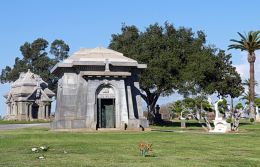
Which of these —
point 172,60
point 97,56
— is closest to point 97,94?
point 97,56

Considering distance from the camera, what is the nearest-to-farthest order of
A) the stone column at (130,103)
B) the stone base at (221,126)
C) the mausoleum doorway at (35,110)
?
1. the stone base at (221,126)
2. the stone column at (130,103)
3. the mausoleum doorway at (35,110)

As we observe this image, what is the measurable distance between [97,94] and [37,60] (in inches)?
3507

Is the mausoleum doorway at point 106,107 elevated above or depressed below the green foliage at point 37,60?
below

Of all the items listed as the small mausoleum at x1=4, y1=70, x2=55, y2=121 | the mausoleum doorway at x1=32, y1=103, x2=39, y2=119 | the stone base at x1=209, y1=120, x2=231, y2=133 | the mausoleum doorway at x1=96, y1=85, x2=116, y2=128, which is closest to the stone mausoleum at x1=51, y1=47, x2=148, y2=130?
the mausoleum doorway at x1=96, y1=85, x2=116, y2=128

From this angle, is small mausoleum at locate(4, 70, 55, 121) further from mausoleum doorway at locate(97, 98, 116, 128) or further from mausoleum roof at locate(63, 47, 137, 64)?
mausoleum doorway at locate(97, 98, 116, 128)

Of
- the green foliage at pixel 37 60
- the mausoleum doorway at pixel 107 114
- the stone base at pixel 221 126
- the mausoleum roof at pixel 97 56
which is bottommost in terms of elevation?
the stone base at pixel 221 126

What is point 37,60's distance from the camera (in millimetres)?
128625

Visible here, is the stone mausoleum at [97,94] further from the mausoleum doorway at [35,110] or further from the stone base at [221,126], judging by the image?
the mausoleum doorway at [35,110]

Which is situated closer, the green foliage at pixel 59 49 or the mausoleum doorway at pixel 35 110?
the mausoleum doorway at pixel 35 110

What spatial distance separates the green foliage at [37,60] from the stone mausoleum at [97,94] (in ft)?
265

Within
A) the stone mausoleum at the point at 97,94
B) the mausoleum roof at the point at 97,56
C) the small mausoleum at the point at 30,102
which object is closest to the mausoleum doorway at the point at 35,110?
the small mausoleum at the point at 30,102

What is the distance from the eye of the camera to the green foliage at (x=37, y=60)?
126562 millimetres

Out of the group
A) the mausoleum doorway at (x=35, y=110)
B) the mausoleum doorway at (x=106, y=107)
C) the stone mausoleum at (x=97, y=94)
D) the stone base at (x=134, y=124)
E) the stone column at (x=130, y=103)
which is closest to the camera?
the stone mausoleum at (x=97, y=94)

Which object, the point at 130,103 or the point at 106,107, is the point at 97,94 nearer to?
the point at 106,107
